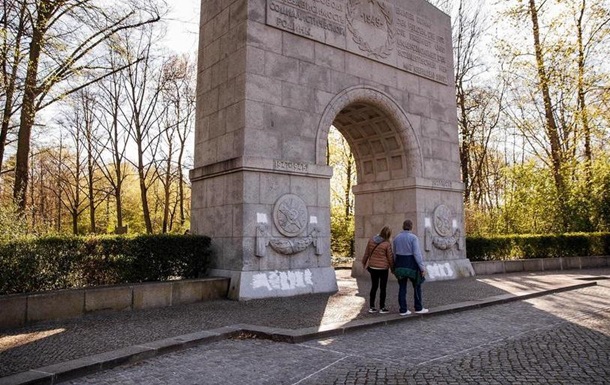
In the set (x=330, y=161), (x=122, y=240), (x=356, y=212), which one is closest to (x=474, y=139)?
(x=330, y=161)

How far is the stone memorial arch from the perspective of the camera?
1027 cm

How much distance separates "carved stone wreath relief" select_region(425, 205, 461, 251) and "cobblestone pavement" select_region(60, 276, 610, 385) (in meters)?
6.17

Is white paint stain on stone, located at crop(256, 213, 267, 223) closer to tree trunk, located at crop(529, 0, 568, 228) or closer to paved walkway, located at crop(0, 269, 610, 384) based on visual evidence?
paved walkway, located at crop(0, 269, 610, 384)

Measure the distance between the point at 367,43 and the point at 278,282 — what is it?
725cm

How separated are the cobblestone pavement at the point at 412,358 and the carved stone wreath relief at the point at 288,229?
3.64 metres

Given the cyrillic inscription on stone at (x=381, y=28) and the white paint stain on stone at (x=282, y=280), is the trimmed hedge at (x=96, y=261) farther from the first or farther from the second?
the cyrillic inscription on stone at (x=381, y=28)

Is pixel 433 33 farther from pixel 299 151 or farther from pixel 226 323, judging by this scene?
pixel 226 323

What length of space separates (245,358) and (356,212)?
10513 mm

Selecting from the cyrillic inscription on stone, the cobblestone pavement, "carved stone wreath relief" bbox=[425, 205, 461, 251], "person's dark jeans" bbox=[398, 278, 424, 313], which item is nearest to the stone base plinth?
"person's dark jeans" bbox=[398, 278, 424, 313]

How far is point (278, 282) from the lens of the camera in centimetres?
1009

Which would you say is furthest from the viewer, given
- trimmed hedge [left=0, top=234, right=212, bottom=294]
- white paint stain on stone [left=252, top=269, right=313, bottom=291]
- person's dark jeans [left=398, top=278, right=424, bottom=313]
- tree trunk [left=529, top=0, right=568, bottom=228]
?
tree trunk [left=529, top=0, right=568, bottom=228]

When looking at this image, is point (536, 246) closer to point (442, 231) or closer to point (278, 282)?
point (442, 231)

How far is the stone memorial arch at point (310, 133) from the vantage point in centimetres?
1027

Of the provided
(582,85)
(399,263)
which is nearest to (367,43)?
(399,263)
